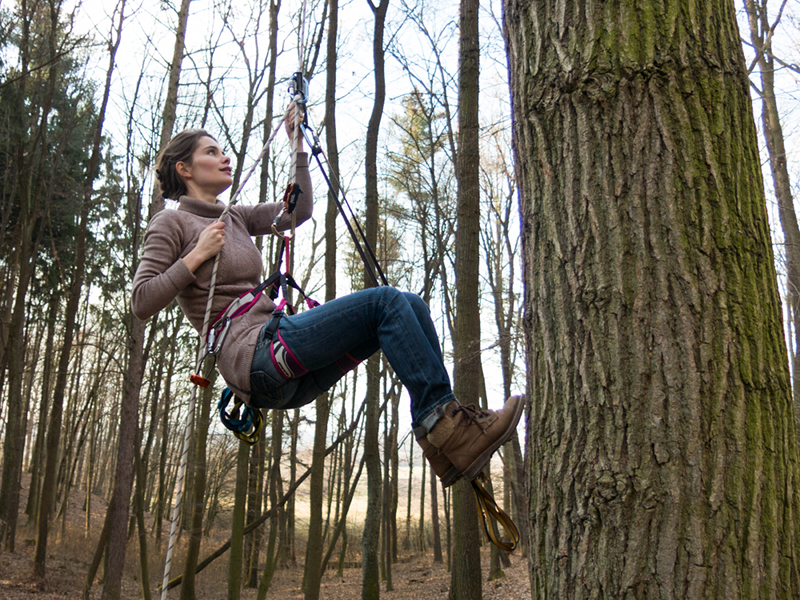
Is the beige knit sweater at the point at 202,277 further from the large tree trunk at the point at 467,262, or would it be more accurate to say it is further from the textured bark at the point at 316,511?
the textured bark at the point at 316,511

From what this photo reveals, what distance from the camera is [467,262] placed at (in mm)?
6355

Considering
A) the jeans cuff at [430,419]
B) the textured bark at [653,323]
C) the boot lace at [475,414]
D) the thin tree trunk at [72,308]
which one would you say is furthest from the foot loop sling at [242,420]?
the thin tree trunk at [72,308]

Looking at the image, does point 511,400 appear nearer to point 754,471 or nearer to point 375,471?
point 754,471

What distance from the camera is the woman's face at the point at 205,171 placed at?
2.64 m

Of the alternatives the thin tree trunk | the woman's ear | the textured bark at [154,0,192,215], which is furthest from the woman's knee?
the thin tree trunk

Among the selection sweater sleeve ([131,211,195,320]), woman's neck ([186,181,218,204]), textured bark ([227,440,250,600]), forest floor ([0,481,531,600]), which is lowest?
forest floor ([0,481,531,600])

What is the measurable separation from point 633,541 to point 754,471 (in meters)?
0.31

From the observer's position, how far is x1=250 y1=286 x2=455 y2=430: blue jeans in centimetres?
190

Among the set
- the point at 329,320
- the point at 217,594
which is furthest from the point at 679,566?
the point at 217,594

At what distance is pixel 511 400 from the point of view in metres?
1.96

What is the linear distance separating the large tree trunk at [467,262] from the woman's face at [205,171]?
3.99 meters

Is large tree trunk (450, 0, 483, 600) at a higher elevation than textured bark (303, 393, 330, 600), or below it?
higher

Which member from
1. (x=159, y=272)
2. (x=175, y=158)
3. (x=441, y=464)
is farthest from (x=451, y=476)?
(x=175, y=158)

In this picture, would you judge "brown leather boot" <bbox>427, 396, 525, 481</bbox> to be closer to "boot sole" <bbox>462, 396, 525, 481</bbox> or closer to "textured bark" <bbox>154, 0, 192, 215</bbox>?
"boot sole" <bbox>462, 396, 525, 481</bbox>
